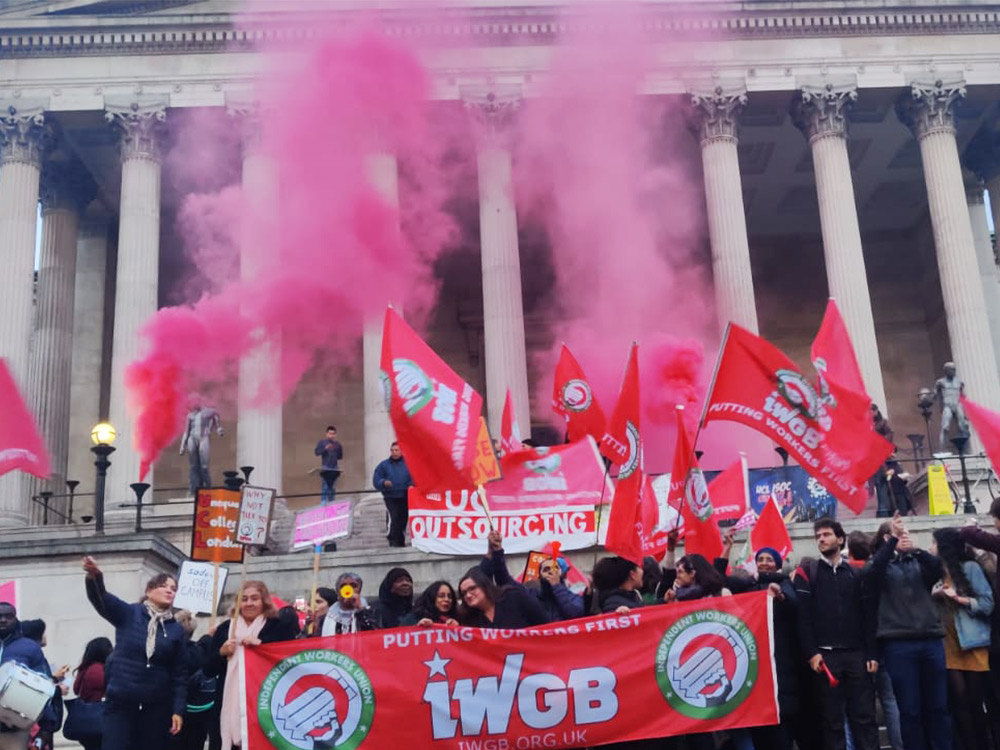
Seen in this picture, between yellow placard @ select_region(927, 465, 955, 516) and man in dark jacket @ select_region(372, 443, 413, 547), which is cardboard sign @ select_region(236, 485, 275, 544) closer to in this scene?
man in dark jacket @ select_region(372, 443, 413, 547)

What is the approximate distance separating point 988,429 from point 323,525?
→ 9439 mm

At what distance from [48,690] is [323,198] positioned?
63.9ft

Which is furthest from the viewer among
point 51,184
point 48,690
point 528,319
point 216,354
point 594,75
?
point 528,319

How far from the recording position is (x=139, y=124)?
1115 inches

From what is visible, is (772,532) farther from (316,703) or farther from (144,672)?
(144,672)

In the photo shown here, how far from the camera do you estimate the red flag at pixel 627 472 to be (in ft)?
38.4

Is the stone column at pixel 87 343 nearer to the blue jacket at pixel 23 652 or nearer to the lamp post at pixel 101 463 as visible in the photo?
the lamp post at pixel 101 463

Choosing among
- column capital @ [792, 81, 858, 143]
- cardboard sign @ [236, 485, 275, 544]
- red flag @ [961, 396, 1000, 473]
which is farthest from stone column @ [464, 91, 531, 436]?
red flag @ [961, 396, 1000, 473]

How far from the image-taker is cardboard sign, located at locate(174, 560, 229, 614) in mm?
12859

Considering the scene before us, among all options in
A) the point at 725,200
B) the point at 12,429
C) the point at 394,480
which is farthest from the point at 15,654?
the point at 725,200

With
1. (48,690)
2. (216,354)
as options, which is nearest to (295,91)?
(216,354)

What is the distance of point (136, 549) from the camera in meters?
16.9

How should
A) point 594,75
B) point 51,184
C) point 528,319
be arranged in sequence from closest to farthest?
point 594,75, point 51,184, point 528,319

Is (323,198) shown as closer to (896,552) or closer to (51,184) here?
(51,184)
